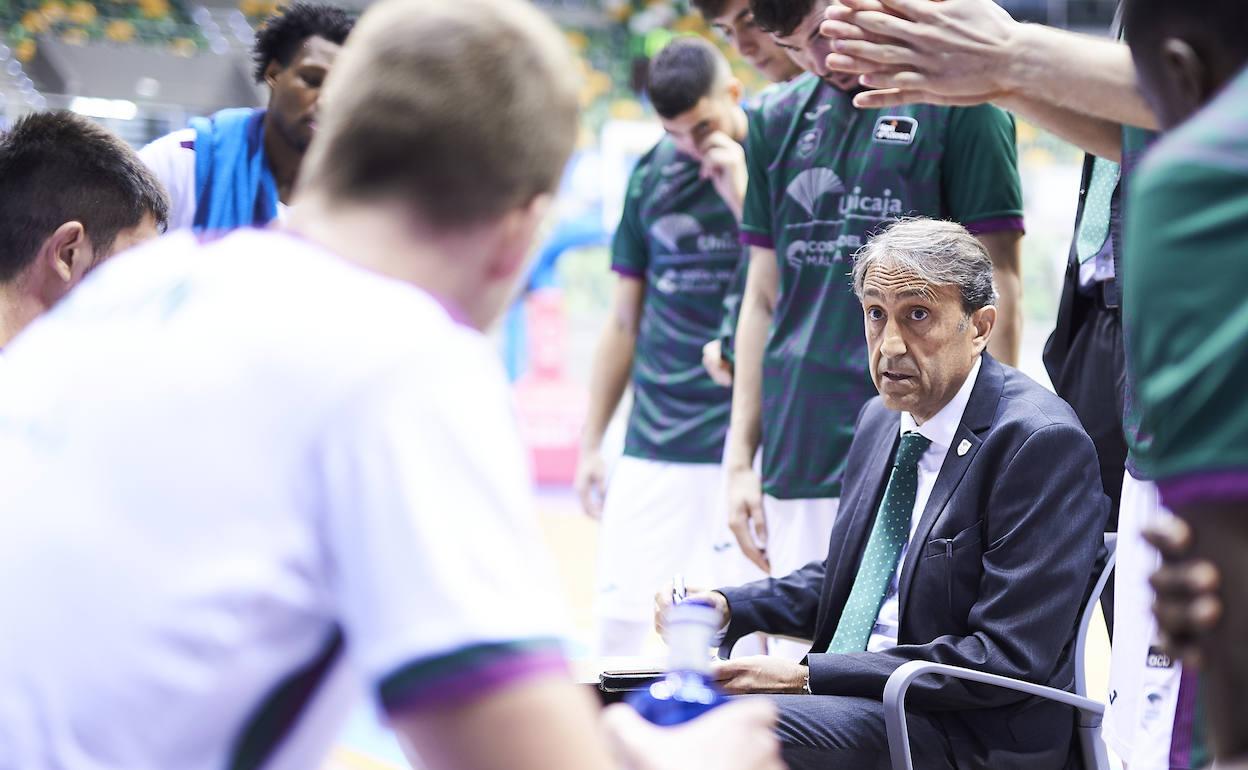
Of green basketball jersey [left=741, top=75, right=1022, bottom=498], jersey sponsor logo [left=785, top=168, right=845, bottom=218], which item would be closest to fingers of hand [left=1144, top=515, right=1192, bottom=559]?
green basketball jersey [left=741, top=75, right=1022, bottom=498]

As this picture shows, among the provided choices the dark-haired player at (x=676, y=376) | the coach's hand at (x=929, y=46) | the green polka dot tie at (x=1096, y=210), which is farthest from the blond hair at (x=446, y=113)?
the dark-haired player at (x=676, y=376)

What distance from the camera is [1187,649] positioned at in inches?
37.7

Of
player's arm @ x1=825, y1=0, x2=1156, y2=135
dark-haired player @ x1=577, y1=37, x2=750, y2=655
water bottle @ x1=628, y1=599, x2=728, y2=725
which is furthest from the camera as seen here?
dark-haired player @ x1=577, y1=37, x2=750, y2=655

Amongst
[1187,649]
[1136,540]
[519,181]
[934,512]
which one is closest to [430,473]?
[519,181]

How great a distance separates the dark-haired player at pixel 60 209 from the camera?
210 centimetres

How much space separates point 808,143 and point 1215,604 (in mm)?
2335

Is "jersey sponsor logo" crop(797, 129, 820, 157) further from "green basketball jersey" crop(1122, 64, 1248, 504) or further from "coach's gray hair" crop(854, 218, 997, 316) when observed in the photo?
"green basketball jersey" crop(1122, 64, 1248, 504)

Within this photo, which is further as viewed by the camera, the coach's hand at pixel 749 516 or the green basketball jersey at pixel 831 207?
the coach's hand at pixel 749 516

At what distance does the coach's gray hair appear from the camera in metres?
2.56

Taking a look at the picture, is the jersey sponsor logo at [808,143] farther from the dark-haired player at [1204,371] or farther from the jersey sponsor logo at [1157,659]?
the dark-haired player at [1204,371]

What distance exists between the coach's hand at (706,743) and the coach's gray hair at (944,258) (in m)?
1.59

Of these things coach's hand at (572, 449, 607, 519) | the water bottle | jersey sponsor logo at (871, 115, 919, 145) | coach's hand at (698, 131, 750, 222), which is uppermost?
the water bottle

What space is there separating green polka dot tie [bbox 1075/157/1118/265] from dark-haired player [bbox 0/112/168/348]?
182 cm

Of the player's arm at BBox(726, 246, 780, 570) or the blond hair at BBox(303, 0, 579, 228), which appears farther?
the player's arm at BBox(726, 246, 780, 570)
